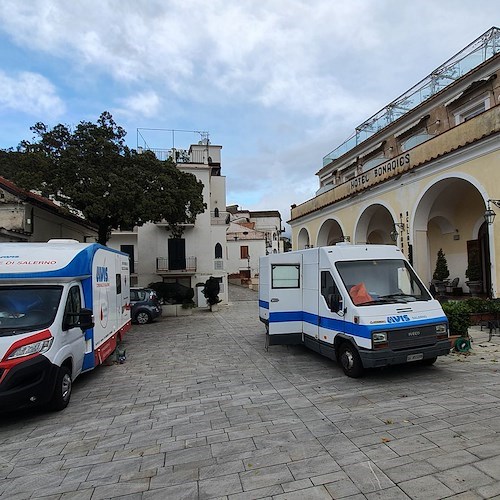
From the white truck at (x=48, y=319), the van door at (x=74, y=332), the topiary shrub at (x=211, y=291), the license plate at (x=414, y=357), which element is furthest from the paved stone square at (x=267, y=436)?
the topiary shrub at (x=211, y=291)

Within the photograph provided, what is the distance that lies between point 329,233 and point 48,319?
56.3 feet

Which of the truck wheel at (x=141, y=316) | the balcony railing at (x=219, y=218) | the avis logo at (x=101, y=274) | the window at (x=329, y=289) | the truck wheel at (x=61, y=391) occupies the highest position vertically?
the balcony railing at (x=219, y=218)

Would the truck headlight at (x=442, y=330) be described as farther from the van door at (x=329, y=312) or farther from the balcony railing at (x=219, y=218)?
the balcony railing at (x=219, y=218)

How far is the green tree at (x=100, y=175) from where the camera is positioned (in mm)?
15188

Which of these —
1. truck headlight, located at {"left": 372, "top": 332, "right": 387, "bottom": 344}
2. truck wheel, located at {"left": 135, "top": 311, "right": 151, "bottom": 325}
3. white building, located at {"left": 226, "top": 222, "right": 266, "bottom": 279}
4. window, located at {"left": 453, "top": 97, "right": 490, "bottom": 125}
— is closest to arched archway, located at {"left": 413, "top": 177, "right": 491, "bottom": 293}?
window, located at {"left": 453, "top": 97, "right": 490, "bottom": 125}

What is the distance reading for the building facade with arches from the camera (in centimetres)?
1061

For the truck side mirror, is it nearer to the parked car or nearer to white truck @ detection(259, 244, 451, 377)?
white truck @ detection(259, 244, 451, 377)

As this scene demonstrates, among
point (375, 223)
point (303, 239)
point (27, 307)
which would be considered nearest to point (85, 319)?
point (27, 307)

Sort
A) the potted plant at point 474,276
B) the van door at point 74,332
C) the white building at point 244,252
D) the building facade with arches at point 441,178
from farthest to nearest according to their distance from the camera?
the white building at point 244,252
the potted plant at point 474,276
the building facade with arches at point 441,178
the van door at point 74,332

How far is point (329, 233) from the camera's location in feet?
68.6

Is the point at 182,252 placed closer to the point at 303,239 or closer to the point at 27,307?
the point at 303,239

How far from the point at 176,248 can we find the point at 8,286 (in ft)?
62.9

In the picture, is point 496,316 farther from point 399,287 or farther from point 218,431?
point 218,431

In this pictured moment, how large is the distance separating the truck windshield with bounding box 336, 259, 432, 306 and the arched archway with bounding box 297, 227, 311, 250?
14.7 metres
